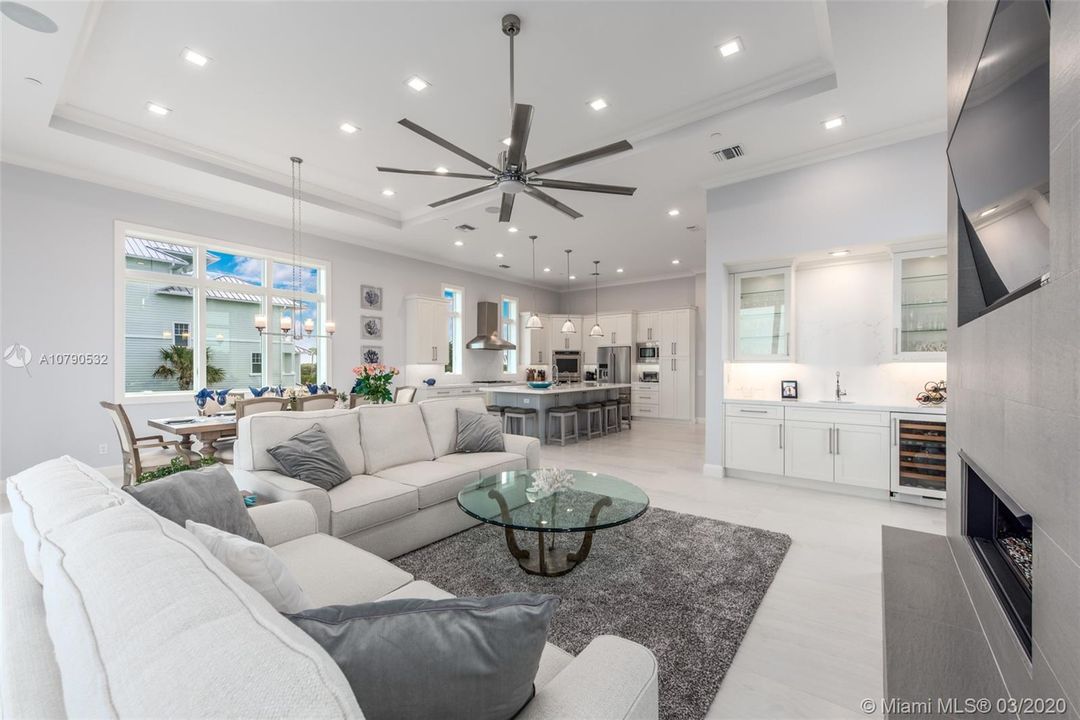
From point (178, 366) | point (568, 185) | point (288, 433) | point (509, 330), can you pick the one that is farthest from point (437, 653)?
point (509, 330)

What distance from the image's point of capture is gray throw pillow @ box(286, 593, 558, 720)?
73cm

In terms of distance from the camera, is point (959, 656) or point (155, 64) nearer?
point (959, 656)

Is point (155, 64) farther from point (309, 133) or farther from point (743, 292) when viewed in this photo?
point (743, 292)

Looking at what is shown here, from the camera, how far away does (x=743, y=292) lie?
4961mm

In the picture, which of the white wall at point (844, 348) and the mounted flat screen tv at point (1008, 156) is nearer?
the mounted flat screen tv at point (1008, 156)

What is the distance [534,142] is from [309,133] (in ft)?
6.76

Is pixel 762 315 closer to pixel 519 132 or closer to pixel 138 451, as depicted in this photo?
pixel 519 132

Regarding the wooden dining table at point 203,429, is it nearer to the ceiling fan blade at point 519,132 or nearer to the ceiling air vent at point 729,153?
the ceiling fan blade at point 519,132

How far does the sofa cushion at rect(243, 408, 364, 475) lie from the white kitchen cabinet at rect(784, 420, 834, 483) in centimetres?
397

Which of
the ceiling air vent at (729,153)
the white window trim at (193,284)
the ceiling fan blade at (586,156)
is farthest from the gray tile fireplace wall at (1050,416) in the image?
the white window trim at (193,284)

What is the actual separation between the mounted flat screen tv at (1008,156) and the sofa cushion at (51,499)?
2.24 m

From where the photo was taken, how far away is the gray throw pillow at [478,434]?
3836 mm

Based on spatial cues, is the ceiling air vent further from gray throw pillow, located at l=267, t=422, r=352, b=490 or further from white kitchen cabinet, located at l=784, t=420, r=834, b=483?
gray throw pillow, located at l=267, t=422, r=352, b=490

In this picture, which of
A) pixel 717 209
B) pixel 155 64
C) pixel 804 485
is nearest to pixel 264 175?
pixel 155 64
